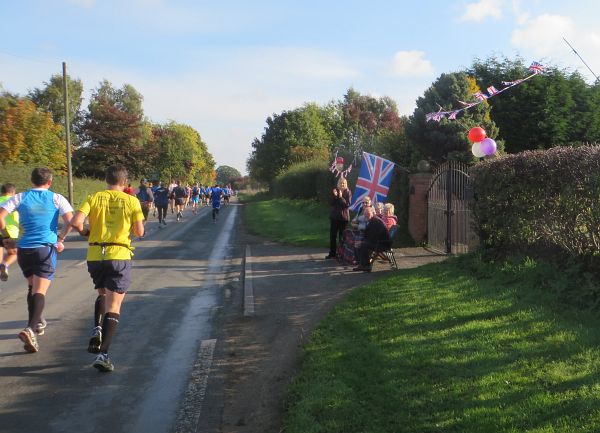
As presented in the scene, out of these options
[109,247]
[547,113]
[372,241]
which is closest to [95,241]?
[109,247]

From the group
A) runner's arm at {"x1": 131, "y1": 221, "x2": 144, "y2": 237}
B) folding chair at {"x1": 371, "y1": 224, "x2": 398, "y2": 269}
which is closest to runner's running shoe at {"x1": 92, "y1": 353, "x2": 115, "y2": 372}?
runner's arm at {"x1": 131, "y1": 221, "x2": 144, "y2": 237}

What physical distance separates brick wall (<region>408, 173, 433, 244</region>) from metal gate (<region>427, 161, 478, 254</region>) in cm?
64

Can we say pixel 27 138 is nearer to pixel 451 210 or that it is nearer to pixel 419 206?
pixel 419 206

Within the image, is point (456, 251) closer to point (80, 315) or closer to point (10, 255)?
point (80, 315)

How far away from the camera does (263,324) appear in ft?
25.1

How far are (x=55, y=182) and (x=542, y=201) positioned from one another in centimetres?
2922

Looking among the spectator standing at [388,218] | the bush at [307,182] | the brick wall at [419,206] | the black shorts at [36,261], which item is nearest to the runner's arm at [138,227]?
the black shorts at [36,261]

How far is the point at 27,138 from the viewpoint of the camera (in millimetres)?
31312

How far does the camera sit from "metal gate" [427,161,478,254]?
37.8ft

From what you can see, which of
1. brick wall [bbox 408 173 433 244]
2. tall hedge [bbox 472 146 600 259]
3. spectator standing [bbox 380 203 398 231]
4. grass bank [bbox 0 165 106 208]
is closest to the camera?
tall hedge [bbox 472 146 600 259]

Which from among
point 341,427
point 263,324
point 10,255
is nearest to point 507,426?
point 341,427

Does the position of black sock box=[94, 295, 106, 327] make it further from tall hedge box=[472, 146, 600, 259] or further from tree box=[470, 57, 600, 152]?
tree box=[470, 57, 600, 152]

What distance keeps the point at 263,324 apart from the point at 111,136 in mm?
46490

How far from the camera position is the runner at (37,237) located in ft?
20.9
